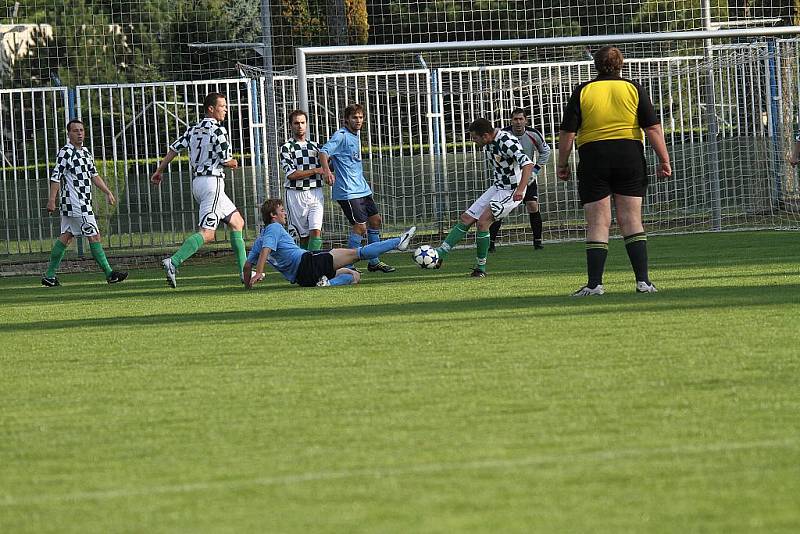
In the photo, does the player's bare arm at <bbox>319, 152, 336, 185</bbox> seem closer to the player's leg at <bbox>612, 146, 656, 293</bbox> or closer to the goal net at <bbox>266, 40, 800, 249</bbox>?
the player's leg at <bbox>612, 146, 656, 293</bbox>

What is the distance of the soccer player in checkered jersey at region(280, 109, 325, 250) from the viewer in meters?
14.1

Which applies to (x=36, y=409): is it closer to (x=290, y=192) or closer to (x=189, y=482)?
(x=189, y=482)

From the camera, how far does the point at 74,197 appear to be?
48.8 ft

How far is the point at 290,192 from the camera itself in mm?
14406

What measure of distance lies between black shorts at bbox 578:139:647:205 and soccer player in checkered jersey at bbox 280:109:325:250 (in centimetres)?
452

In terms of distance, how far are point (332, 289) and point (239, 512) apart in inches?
317

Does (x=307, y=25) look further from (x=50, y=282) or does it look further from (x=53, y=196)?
(x=50, y=282)

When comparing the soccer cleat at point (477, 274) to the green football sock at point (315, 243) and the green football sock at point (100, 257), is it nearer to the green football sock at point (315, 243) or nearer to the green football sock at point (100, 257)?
the green football sock at point (315, 243)

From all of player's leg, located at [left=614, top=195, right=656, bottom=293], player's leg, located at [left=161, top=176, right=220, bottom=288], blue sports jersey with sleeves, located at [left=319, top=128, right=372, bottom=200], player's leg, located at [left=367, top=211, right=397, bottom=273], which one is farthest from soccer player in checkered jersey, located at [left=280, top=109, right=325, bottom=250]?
player's leg, located at [left=614, top=195, right=656, bottom=293]

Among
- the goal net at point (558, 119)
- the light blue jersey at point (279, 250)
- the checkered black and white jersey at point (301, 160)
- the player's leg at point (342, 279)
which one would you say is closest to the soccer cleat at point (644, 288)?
the player's leg at point (342, 279)

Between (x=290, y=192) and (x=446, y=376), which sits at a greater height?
(x=290, y=192)

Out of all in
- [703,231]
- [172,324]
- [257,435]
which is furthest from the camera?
[703,231]

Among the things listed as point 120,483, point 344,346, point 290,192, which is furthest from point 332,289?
point 120,483

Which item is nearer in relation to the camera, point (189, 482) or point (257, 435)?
point (189, 482)
